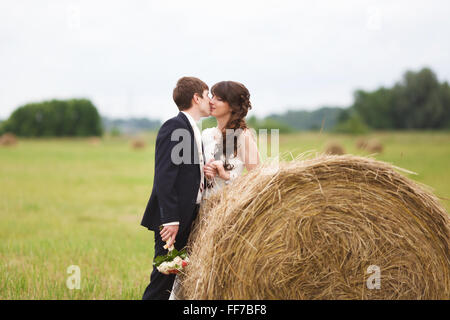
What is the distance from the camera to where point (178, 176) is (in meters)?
3.87

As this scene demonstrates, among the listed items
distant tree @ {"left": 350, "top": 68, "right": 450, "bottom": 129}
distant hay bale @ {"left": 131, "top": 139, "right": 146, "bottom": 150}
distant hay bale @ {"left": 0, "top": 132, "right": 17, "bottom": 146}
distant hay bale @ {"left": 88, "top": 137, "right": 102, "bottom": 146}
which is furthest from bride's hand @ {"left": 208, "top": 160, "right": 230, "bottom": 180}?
distant tree @ {"left": 350, "top": 68, "right": 450, "bottom": 129}

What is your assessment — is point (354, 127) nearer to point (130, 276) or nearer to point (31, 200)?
point (31, 200)

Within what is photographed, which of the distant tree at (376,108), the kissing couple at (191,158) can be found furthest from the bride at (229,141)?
the distant tree at (376,108)

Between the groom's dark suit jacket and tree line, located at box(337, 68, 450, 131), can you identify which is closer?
the groom's dark suit jacket

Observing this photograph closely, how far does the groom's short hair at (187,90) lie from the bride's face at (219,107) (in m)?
0.14

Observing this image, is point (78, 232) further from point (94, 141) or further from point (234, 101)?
point (94, 141)

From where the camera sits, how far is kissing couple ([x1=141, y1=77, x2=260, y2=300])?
12.3 ft

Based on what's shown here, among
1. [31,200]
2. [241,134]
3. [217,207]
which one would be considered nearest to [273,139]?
[241,134]

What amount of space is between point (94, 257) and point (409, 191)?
4.57m

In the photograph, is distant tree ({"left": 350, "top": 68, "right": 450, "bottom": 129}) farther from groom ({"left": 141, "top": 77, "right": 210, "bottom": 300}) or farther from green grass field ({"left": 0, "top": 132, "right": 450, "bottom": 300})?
groom ({"left": 141, "top": 77, "right": 210, "bottom": 300})

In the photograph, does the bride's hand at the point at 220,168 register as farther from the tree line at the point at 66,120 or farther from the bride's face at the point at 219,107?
the tree line at the point at 66,120

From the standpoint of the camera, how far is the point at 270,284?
3.45m

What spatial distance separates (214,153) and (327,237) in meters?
1.30

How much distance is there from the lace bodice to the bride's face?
194 millimetres
